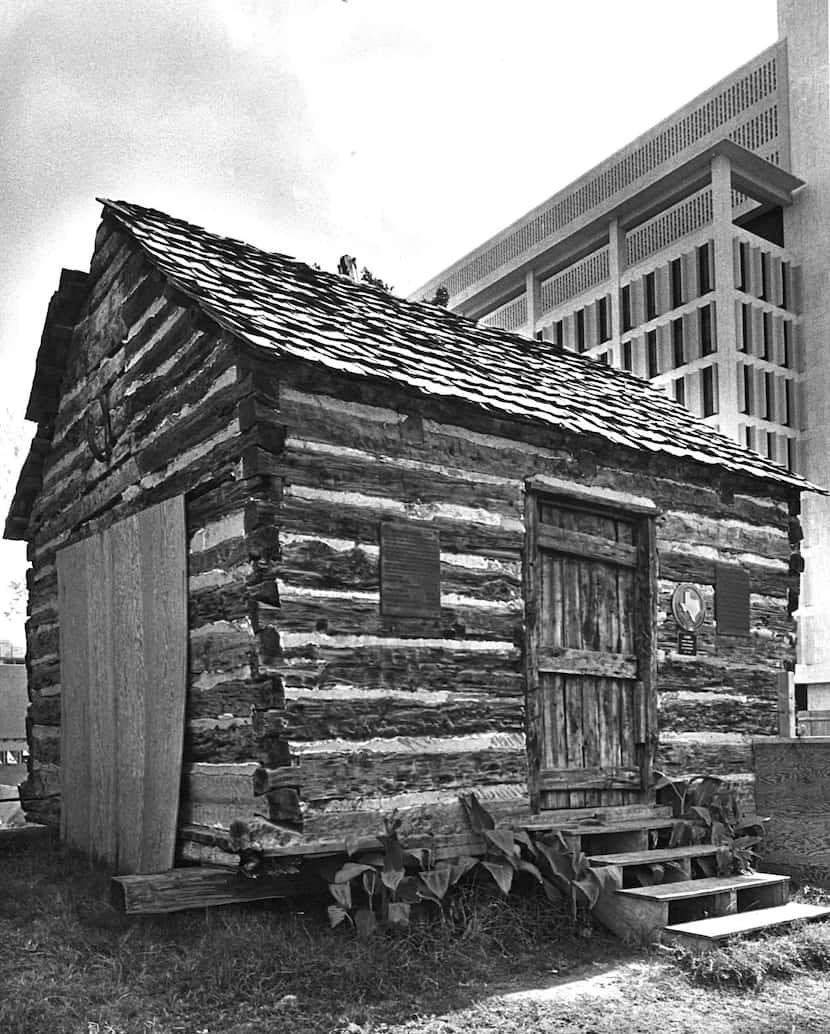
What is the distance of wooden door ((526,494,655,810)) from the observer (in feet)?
29.1

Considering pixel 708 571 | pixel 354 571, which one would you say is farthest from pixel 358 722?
pixel 708 571

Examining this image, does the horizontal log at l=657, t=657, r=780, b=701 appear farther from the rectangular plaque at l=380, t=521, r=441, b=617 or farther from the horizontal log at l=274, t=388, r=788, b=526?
the rectangular plaque at l=380, t=521, r=441, b=617

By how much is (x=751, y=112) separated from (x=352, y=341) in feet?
98.5

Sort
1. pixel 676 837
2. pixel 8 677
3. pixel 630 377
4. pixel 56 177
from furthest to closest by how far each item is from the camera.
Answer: pixel 56 177 < pixel 8 677 < pixel 630 377 < pixel 676 837

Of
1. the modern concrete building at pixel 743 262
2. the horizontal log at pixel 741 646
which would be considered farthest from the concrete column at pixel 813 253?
the horizontal log at pixel 741 646

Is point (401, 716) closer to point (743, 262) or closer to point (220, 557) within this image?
point (220, 557)

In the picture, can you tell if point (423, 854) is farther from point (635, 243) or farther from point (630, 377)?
point (635, 243)

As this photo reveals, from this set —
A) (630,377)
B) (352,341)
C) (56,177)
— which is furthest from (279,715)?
(56,177)

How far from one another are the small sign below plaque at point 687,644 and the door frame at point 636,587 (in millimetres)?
359

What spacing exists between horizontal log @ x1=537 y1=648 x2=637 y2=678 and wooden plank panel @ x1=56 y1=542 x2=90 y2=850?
150 inches

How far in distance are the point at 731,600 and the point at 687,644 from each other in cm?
78

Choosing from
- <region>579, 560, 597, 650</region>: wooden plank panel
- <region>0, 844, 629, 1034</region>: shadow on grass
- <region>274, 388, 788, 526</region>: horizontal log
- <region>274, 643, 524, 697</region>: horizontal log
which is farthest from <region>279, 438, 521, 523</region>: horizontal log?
<region>0, 844, 629, 1034</region>: shadow on grass

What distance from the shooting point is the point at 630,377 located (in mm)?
13445

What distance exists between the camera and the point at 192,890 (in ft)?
23.6
